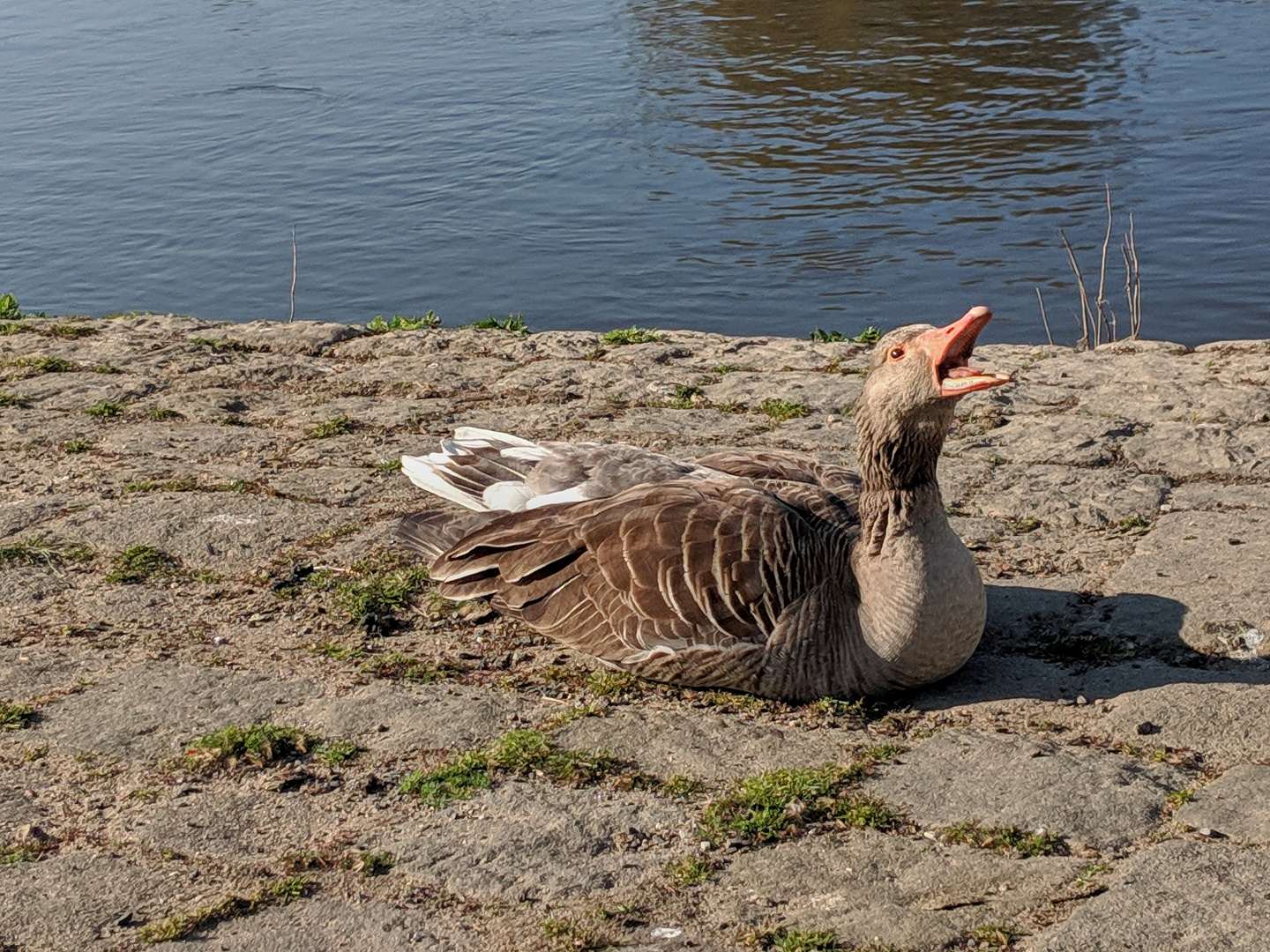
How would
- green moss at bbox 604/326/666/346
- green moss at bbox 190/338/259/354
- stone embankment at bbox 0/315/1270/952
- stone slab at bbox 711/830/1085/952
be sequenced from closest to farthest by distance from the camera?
stone slab at bbox 711/830/1085/952 < stone embankment at bbox 0/315/1270/952 < green moss at bbox 604/326/666/346 < green moss at bbox 190/338/259/354

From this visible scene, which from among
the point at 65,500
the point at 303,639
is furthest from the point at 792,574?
the point at 65,500

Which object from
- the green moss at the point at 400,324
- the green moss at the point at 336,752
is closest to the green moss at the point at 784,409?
the green moss at the point at 400,324

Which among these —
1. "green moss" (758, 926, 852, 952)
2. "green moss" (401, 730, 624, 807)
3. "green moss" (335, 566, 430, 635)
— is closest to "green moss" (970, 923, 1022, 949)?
"green moss" (758, 926, 852, 952)

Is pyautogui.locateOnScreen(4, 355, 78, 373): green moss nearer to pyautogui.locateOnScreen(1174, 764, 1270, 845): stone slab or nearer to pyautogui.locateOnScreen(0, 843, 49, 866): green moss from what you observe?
pyautogui.locateOnScreen(0, 843, 49, 866): green moss

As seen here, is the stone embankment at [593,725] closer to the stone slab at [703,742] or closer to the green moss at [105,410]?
the stone slab at [703,742]

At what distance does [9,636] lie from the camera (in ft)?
19.0

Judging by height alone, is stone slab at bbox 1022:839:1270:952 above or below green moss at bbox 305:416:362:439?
below

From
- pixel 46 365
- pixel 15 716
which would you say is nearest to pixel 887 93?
pixel 46 365

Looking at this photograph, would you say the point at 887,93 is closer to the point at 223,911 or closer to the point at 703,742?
the point at 703,742

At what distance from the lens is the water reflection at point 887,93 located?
56.7 ft

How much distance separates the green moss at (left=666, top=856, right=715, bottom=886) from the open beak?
72.7 inches

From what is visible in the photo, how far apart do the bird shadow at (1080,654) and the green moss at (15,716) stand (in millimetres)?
3302

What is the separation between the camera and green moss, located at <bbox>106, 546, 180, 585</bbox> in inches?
248

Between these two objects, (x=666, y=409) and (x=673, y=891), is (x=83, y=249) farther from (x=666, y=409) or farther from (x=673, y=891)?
(x=673, y=891)
